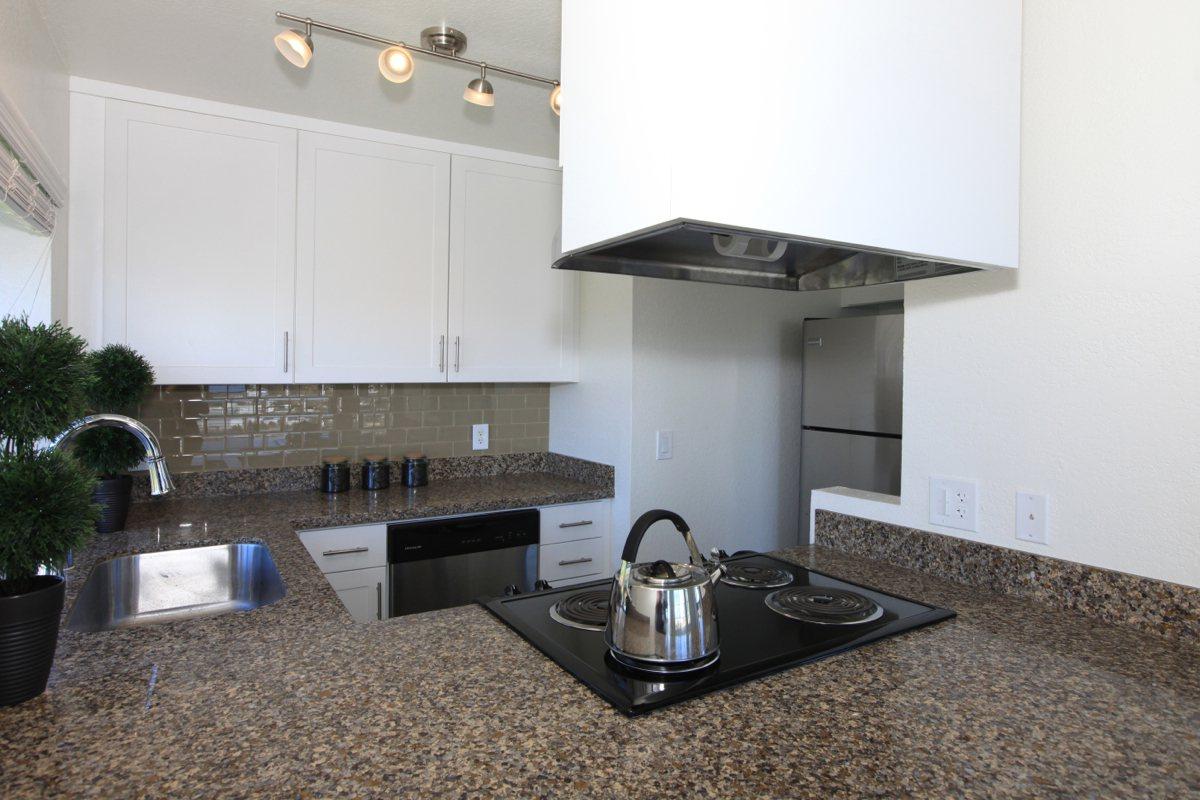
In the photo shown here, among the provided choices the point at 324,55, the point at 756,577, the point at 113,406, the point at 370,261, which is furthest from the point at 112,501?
the point at 756,577

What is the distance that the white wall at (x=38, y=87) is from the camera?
1.51 meters

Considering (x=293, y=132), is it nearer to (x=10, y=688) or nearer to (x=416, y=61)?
(x=416, y=61)

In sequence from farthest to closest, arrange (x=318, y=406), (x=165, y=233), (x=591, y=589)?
(x=318, y=406), (x=165, y=233), (x=591, y=589)

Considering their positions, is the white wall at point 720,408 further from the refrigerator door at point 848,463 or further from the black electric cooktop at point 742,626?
the black electric cooktop at point 742,626

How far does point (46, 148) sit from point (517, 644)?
192 cm

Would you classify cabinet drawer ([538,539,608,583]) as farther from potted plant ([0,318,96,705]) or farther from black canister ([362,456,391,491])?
potted plant ([0,318,96,705])

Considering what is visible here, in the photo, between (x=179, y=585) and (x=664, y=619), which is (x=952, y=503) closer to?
(x=664, y=619)

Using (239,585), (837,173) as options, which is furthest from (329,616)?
(837,173)

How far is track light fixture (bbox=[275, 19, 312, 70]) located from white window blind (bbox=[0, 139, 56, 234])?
65 centimetres

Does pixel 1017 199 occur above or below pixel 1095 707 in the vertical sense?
above

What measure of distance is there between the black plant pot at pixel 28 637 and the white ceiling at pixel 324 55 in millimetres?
1549

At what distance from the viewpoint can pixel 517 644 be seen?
118 centimetres

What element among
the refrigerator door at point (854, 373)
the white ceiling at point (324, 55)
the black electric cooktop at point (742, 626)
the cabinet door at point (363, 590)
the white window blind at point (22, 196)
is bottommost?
the cabinet door at point (363, 590)

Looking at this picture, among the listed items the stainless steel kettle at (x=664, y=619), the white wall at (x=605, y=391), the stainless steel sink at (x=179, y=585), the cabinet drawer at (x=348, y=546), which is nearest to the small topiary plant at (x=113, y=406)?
the stainless steel sink at (x=179, y=585)
